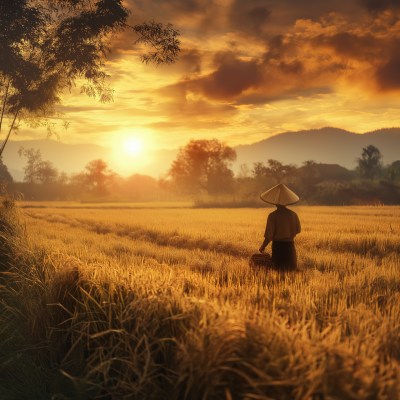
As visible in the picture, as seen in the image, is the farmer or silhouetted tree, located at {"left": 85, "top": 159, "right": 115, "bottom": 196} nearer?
the farmer

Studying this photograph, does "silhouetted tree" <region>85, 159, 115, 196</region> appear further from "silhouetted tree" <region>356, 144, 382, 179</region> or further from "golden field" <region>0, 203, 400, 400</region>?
"golden field" <region>0, 203, 400, 400</region>

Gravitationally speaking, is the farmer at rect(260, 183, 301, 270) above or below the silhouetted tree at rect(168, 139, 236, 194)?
below

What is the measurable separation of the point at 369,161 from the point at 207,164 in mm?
45106

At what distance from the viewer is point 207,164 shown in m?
58.6

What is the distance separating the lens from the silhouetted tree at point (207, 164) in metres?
57.2

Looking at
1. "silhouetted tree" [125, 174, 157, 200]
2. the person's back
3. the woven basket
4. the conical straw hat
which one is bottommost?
the woven basket

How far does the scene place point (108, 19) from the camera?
1400 centimetres

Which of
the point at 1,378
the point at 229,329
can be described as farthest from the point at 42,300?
the point at 229,329

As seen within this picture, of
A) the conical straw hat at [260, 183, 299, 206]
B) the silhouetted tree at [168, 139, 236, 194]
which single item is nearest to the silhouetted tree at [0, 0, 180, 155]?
the conical straw hat at [260, 183, 299, 206]

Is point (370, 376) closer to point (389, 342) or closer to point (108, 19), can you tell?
point (389, 342)

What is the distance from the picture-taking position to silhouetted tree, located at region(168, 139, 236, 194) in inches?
2254

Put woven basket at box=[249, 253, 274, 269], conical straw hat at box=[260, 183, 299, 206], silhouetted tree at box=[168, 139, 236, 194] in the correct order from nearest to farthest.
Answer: conical straw hat at box=[260, 183, 299, 206] → woven basket at box=[249, 253, 274, 269] → silhouetted tree at box=[168, 139, 236, 194]

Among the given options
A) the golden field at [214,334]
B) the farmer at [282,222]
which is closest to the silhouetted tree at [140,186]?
the farmer at [282,222]

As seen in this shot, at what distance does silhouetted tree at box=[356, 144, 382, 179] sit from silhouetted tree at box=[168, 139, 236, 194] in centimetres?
3841
